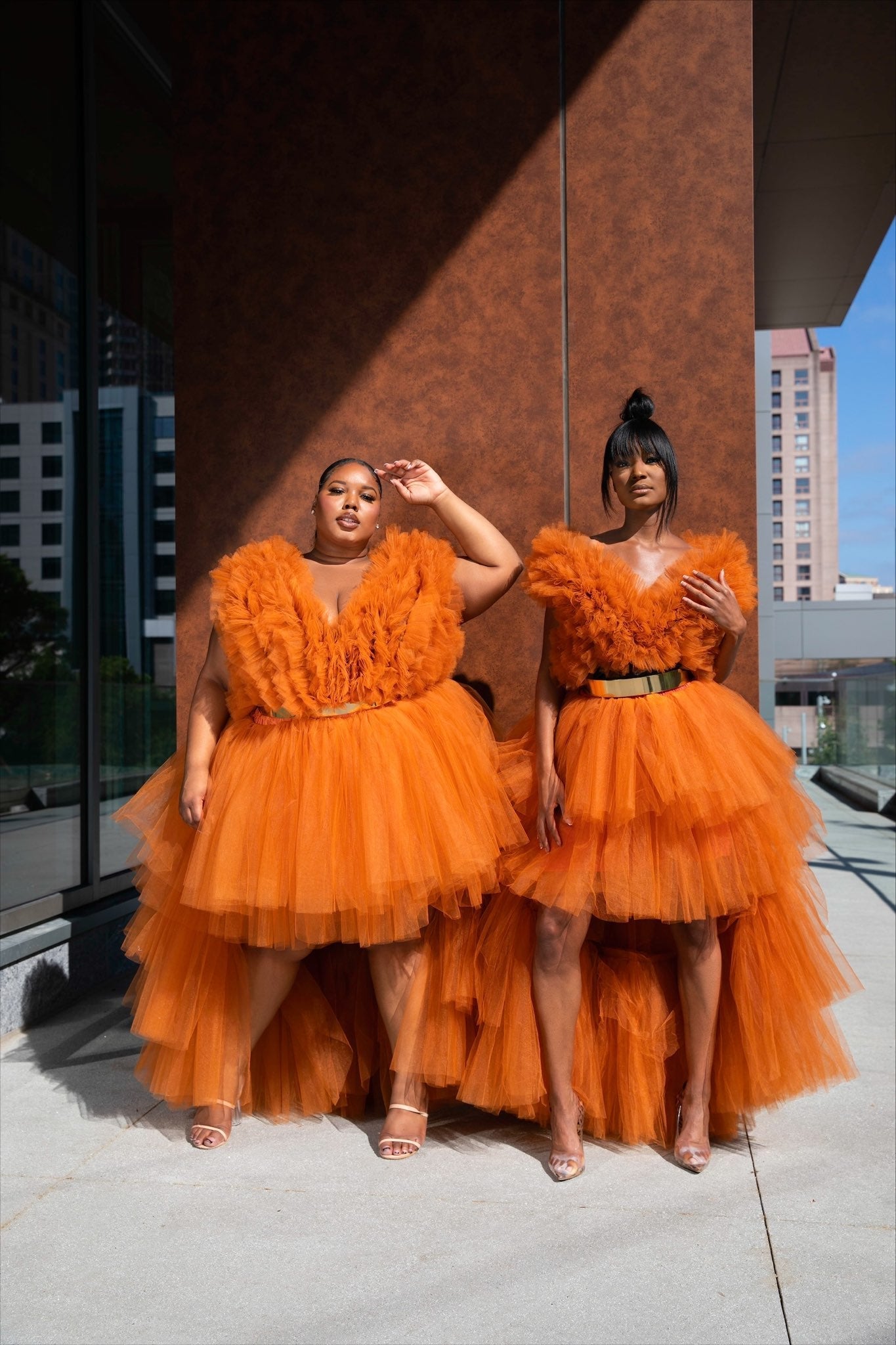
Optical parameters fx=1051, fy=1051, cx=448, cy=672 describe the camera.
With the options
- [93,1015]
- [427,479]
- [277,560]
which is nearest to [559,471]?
[427,479]

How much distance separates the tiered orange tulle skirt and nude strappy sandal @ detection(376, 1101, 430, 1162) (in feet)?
0.30

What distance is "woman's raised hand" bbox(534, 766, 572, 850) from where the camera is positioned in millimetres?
2666

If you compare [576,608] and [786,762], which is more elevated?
[576,608]

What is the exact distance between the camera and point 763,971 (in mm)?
2705

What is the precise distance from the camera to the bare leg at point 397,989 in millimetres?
2797

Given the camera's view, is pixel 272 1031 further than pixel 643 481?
Yes

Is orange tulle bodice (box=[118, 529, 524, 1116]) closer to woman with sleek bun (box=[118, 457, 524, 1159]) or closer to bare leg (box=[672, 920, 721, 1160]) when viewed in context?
woman with sleek bun (box=[118, 457, 524, 1159])

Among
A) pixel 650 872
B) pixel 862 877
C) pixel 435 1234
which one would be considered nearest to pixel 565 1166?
pixel 435 1234

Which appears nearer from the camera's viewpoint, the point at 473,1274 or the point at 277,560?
the point at 473,1274

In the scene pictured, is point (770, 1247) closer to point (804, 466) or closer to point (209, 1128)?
point (209, 1128)

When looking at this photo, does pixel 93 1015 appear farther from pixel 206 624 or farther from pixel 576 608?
pixel 576 608

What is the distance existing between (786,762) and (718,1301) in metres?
1.24

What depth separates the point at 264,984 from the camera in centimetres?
284

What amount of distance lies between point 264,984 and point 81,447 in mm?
2753
